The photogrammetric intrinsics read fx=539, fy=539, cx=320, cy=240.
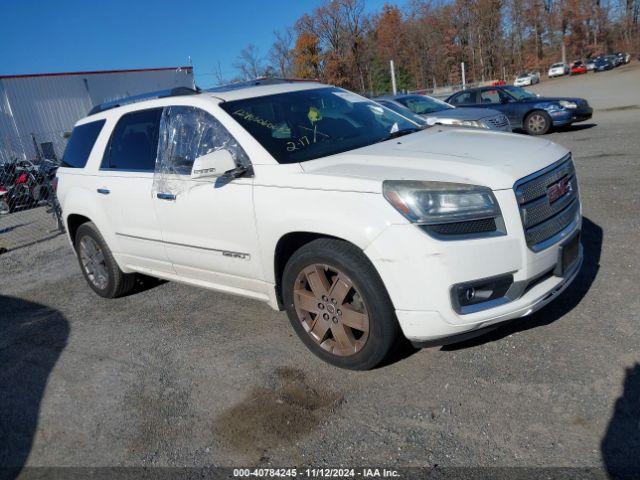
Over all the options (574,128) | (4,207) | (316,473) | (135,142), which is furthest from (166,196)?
(574,128)

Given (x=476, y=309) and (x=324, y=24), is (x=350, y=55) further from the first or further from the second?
(x=476, y=309)

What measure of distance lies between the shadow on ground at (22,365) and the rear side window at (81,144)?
5.14 ft

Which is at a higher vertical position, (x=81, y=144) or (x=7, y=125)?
(x=7, y=125)

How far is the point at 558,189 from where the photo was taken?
341 centimetres

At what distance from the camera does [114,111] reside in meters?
5.09

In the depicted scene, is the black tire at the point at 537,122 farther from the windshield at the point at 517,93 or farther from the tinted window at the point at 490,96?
the tinted window at the point at 490,96

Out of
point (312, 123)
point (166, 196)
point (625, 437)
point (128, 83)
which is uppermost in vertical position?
point (128, 83)

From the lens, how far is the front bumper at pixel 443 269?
9.49ft

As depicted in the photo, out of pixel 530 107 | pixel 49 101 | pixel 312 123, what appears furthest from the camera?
pixel 49 101

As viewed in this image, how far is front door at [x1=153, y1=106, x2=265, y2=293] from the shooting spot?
12.3ft

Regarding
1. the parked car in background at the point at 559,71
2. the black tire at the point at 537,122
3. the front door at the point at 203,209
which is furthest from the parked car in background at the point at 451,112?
the parked car in background at the point at 559,71

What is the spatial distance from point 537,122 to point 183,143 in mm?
12755

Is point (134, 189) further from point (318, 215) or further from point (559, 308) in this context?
point (559, 308)

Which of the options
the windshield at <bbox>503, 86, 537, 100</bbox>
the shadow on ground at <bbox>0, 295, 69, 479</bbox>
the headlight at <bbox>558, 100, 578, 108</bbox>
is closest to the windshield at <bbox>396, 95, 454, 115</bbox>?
the windshield at <bbox>503, 86, 537, 100</bbox>
